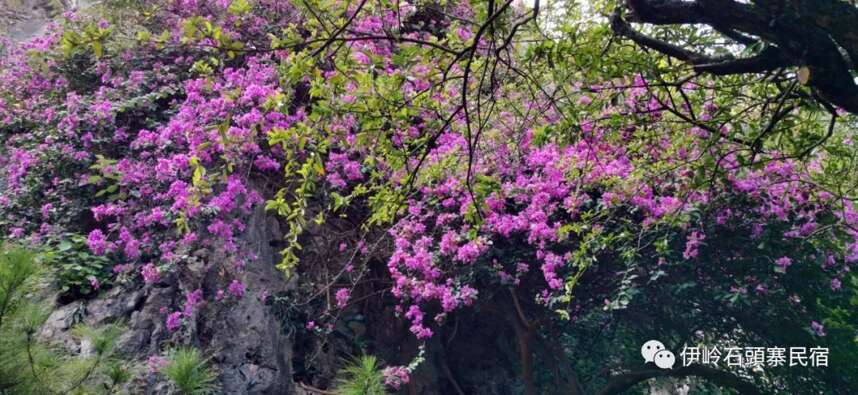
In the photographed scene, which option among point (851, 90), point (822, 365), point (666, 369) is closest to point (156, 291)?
point (851, 90)

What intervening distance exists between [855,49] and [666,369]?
414cm

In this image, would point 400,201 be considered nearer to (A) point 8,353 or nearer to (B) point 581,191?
(A) point 8,353

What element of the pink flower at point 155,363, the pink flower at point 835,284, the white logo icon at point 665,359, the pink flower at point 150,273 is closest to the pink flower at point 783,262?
the pink flower at point 835,284

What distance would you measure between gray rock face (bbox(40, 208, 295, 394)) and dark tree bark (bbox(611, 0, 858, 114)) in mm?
3023

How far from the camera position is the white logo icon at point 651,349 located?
569cm

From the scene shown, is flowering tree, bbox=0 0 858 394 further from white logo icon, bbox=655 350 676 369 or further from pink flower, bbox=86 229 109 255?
white logo icon, bbox=655 350 676 369

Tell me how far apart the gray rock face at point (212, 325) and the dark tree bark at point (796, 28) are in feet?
9.92

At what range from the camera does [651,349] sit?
574 centimetres

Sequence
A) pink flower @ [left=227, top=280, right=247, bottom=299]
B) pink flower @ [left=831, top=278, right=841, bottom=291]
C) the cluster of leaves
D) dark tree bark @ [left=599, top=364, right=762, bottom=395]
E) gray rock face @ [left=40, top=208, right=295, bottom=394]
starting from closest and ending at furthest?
1. the cluster of leaves
2. gray rock face @ [left=40, top=208, right=295, bottom=394]
3. pink flower @ [left=227, top=280, right=247, bottom=299]
4. pink flower @ [left=831, top=278, right=841, bottom=291]
5. dark tree bark @ [left=599, top=364, right=762, bottom=395]

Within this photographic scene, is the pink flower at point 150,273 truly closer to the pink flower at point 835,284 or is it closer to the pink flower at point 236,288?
the pink flower at point 236,288

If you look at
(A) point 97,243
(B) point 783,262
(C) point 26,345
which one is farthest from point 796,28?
(A) point 97,243

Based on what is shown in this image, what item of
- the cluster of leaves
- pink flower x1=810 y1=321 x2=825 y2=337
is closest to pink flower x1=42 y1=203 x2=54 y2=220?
the cluster of leaves

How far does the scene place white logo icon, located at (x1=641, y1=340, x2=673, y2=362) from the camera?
5688 millimetres

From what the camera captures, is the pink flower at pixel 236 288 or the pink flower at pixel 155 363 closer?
the pink flower at pixel 155 363
